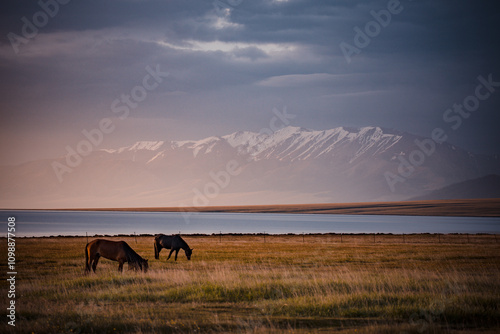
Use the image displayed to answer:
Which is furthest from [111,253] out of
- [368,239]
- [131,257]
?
[368,239]

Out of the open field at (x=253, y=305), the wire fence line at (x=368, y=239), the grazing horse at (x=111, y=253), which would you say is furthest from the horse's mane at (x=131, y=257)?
the wire fence line at (x=368, y=239)

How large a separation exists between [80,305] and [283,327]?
6.86m

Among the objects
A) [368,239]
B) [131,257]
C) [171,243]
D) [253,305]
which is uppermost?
[171,243]

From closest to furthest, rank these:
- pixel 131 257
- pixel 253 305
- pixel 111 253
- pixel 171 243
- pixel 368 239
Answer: pixel 253 305 < pixel 111 253 < pixel 131 257 < pixel 171 243 < pixel 368 239

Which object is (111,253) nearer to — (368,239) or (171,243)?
(171,243)

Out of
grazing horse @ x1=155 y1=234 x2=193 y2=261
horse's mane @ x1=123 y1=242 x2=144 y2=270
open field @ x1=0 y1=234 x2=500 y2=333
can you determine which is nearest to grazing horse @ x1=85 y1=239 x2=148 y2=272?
horse's mane @ x1=123 y1=242 x2=144 y2=270

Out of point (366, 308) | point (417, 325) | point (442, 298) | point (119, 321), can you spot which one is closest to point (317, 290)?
point (366, 308)

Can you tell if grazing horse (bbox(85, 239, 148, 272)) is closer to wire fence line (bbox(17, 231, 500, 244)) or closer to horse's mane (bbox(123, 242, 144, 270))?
horse's mane (bbox(123, 242, 144, 270))

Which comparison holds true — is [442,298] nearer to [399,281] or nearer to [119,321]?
[399,281]

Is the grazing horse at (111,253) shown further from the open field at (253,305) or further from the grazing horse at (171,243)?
the grazing horse at (171,243)

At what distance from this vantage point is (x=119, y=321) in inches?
498

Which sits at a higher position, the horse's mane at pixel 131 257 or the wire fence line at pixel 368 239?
the horse's mane at pixel 131 257

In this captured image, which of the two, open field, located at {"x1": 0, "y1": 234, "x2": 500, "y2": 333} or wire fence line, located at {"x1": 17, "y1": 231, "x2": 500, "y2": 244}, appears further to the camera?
wire fence line, located at {"x1": 17, "y1": 231, "x2": 500, "y2": 244}

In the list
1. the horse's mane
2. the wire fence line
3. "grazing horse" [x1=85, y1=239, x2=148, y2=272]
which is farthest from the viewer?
the wire fence line
